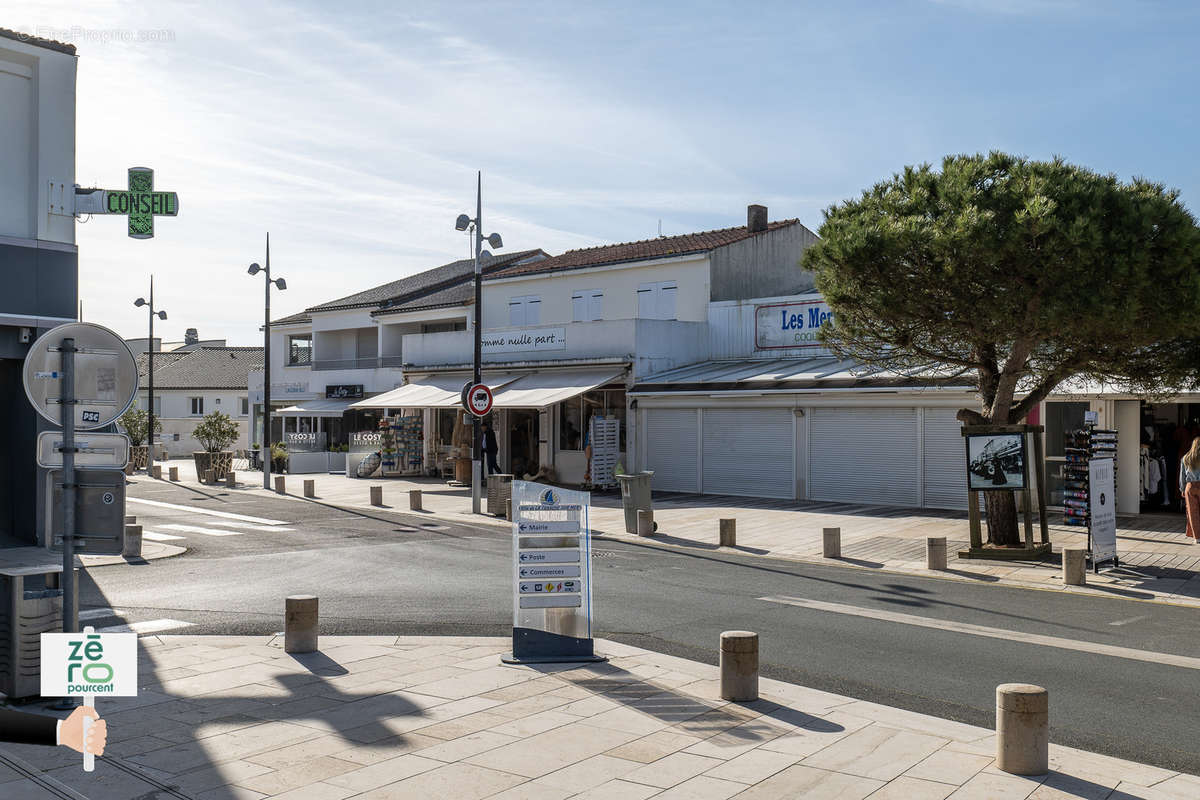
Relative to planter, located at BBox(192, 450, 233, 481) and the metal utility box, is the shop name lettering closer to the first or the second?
the metal utility box

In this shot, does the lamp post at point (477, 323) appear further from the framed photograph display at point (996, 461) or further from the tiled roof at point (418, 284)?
the tiled roof at point (418, 284)

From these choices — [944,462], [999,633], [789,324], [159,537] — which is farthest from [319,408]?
[999,633]

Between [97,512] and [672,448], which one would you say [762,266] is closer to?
[672,448]

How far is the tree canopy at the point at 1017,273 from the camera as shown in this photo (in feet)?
44.2

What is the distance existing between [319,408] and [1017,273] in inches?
1334

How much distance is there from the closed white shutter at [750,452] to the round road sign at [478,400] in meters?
6.83

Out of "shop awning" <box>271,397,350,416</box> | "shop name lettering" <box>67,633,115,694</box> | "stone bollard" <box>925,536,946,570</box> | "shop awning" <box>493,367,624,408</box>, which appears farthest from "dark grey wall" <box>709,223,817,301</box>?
"shop name lettering" <box>67,633,115,694</box>

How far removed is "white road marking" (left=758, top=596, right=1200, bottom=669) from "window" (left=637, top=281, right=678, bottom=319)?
20.0 m

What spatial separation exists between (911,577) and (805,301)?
46.6ft

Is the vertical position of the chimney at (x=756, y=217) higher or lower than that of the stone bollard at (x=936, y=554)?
higher

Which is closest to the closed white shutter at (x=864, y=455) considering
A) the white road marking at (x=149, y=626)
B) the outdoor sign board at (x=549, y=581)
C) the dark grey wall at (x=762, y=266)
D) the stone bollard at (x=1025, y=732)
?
Answer: the dark grey wall at (x=762, y=266)

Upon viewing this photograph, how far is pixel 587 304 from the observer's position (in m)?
33.8

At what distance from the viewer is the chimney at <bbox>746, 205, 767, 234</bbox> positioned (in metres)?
34.6

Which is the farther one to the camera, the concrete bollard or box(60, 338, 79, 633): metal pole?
the concrete bollard
